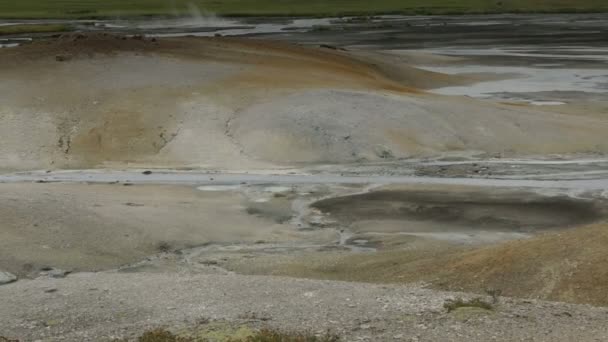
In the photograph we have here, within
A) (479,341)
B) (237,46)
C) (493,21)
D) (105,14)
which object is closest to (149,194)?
(479,341)

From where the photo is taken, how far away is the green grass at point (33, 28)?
85625mm

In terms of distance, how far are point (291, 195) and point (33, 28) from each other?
66430 mm

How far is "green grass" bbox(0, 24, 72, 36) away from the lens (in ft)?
281

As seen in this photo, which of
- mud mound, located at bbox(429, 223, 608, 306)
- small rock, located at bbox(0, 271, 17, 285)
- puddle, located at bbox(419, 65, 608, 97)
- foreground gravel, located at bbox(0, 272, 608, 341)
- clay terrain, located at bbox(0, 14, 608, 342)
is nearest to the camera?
foreground gravel, located at bbox(0, 272, 608, 341)

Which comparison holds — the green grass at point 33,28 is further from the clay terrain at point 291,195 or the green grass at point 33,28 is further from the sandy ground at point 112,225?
the sandy ground at point 112,225

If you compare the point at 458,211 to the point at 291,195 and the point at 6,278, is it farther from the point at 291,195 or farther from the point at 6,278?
the point at 6,278

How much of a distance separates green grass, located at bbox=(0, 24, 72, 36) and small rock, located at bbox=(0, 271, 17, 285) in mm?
67413

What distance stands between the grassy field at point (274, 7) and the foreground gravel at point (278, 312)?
95.4 metres

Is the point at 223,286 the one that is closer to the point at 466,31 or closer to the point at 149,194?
the point at 149,194

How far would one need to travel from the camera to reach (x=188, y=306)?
14.9 meters

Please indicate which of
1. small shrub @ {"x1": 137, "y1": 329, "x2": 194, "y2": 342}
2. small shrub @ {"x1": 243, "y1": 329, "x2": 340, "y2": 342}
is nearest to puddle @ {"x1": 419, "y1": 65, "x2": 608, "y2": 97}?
small shrub @ {"x1": 243, "y1": 329, "x2": 340, "y2": 342}

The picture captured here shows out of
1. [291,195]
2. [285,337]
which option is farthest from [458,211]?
[285,337]

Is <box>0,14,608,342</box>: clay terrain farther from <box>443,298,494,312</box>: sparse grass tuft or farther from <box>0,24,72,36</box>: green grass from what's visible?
<box>0,24,72,36</box>: green grass

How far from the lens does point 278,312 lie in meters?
14.3
